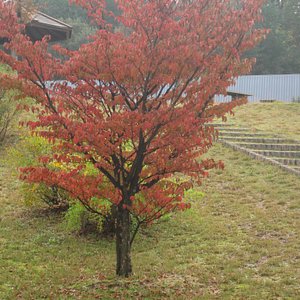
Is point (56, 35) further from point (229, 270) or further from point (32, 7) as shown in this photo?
point (229, 270)

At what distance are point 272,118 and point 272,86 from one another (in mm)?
11207

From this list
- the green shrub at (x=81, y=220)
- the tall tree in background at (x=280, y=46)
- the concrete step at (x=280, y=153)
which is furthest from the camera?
the tall tree in background at (x=280, y=46)

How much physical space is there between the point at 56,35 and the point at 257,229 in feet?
35.9

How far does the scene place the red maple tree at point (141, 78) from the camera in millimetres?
4992

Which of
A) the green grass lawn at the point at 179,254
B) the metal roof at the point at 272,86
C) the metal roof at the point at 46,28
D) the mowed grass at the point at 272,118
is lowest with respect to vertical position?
the green grass lawn at the point at 179,254

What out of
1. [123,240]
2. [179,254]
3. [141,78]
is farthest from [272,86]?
[141,78]

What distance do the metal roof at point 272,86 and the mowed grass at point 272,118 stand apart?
24.3ft

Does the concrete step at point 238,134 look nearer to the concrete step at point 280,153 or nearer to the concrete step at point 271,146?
the concrete step at point 271,146

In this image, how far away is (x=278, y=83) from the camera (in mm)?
29250

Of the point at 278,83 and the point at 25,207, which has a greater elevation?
the point at 278,83

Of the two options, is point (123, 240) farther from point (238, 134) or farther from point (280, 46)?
point (280, 46)

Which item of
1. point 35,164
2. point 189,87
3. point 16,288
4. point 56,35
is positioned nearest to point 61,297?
point 16,288

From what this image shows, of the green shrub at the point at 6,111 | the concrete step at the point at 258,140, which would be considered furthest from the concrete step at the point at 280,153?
the green shrub at the point at 6,111

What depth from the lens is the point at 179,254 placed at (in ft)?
23.0
